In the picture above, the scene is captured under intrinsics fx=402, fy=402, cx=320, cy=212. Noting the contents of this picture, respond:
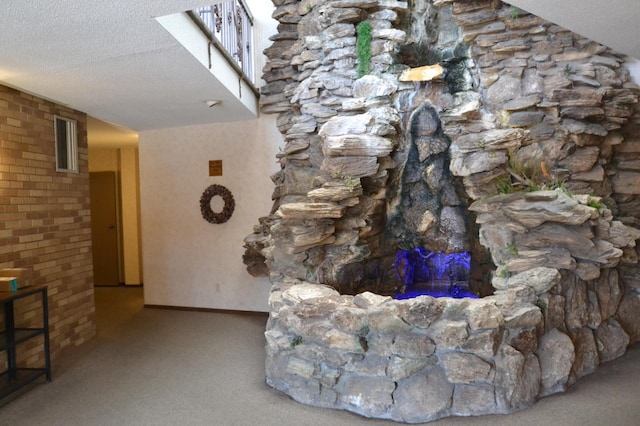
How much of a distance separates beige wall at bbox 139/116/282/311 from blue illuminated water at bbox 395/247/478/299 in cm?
188

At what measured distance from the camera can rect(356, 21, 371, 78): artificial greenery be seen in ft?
14.6

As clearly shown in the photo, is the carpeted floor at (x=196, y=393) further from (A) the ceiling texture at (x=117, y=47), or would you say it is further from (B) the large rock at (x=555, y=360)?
(A) the ceiling texture at (x=117, y=47)

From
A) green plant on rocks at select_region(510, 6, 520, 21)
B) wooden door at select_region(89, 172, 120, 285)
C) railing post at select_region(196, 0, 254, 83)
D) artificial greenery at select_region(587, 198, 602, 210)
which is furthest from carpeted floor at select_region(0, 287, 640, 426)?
green plant on rocks at select_region(510, 6, 520, 21)

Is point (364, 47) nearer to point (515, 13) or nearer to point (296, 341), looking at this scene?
point (515, 13)

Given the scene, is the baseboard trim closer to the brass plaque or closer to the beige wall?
the beige wall

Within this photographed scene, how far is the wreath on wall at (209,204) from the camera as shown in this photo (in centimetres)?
553

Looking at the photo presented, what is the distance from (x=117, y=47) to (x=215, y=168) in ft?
9.68

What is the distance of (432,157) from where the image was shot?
Result: 171 inches

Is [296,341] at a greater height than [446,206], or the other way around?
[446,206]

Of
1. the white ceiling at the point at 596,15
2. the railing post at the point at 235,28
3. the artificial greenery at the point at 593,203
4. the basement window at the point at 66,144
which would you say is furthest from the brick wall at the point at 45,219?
the artificial greenery at the point at 593,203

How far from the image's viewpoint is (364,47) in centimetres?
445

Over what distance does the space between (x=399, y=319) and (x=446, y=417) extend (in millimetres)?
744

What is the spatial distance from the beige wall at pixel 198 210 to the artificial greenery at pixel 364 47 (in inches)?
57.5

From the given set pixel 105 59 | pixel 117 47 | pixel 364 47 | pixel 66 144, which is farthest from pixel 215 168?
pixel 117 47
